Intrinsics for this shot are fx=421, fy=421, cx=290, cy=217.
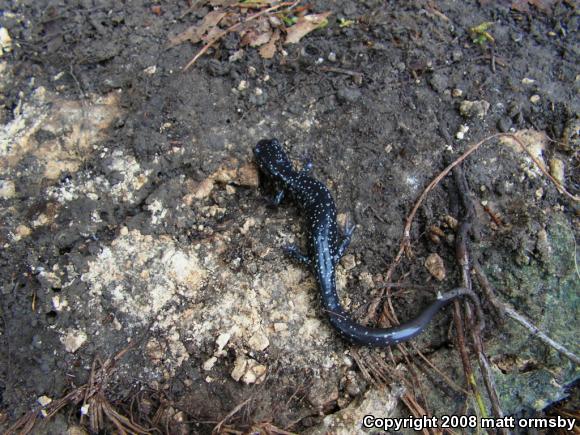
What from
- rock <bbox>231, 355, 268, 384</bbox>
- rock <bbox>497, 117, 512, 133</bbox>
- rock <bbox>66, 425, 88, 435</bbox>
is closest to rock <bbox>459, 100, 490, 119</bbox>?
rock <bbox>497, 117, 512, 133</bbox>

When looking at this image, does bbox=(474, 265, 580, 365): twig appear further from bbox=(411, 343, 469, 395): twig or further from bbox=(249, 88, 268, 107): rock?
bbox=(249, 88, 268, 107): rock

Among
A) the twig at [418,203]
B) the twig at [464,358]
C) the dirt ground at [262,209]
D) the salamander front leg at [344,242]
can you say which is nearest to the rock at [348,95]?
the dirt ground at [262,209]

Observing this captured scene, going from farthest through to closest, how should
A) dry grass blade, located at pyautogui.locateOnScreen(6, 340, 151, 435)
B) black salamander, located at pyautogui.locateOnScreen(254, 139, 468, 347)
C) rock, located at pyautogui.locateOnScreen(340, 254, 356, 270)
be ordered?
rock, located at pyautogui.locateOnScreen(340, 254, 356, 270), black salamander, located at pyautogui.locateOnScreen(254, 139, 468, 347), dry grass blade, located at pyautogui.locateOnScreen(6, 340, 151, 435)

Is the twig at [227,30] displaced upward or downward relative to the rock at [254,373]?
upward

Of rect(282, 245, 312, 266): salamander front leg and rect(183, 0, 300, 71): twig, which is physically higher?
rect(183, 0, 300, 71): twig

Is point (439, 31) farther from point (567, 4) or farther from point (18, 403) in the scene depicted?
point (18, 403)

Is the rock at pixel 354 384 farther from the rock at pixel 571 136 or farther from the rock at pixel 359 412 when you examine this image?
the rock at pixel 571 136
